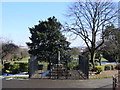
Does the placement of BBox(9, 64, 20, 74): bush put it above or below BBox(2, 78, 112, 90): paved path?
above

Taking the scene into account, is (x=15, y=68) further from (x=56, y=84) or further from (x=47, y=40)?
(x=56, y=84)

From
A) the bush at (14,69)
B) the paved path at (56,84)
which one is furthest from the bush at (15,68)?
the paved path at (56,84)

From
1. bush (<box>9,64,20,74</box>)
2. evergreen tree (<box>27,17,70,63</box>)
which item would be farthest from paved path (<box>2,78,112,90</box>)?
evergreen tree (<box>27,17,70,63</box>)

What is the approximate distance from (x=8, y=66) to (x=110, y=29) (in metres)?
11.7

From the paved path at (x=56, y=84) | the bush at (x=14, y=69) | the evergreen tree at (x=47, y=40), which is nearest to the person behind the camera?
the paved path at (x=56, y=84)

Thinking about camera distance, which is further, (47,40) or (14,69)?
(47,40)

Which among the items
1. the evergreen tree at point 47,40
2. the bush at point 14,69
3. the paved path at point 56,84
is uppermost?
the evergreen tree at point 47,40

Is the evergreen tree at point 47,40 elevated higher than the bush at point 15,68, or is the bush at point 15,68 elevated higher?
the evergreen tree at point 47,40

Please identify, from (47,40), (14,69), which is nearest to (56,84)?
(14,69)

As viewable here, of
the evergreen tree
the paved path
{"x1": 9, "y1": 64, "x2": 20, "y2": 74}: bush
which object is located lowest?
the paved path

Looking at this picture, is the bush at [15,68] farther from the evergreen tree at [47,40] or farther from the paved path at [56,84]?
the paved path at [56,84]

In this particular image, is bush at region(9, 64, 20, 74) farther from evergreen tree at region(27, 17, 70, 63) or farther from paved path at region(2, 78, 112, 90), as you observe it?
paved path at region(2, 78, 112, 90)

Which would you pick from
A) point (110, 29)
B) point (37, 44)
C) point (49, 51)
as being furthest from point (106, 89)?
point (37, 44)

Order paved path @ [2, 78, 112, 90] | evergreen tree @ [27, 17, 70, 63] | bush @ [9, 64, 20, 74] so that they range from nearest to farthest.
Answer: paved path @ [2, 78, 112, 90] → bush @ [9, 64, 20, 74] → evergreen tree @ [27, 17, 70, 63]
